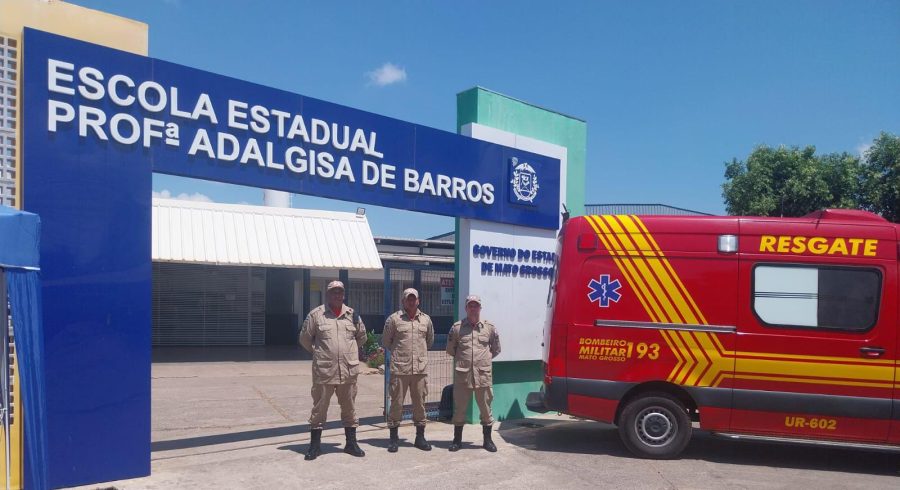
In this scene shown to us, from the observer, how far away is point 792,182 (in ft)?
59.1

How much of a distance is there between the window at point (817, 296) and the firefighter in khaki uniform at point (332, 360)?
4.31 meters

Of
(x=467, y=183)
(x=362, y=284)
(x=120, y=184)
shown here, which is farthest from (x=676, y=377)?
(x=362, y=284)

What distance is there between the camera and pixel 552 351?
25.2ft

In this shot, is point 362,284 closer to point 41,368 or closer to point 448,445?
point 448,445

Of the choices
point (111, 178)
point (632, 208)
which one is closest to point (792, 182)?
point (632, 208)

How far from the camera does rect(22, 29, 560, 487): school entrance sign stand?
224 inches

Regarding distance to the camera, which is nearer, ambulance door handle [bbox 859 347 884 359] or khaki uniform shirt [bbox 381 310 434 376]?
ambulance door handle [bbox 859 347 884 359]

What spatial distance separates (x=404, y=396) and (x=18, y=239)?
13.9ft

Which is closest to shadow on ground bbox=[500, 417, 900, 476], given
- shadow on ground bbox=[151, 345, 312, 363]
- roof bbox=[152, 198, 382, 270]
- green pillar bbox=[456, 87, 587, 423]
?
green pillar bbox=[456, 87, 587, 423]

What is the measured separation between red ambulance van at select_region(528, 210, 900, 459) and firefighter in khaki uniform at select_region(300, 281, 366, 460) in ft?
7.26

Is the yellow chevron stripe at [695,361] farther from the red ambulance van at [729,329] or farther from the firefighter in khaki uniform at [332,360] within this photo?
the firefighter in khaki uniform at [332,360]

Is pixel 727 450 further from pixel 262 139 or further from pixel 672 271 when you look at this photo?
pixel 262 139

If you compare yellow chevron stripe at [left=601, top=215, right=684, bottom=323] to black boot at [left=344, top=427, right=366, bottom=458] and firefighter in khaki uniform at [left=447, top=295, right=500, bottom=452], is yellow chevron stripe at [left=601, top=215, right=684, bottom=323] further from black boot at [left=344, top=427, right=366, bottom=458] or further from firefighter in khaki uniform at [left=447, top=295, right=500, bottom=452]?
black boot at [left=344, top=427, right=366, bottom=458]

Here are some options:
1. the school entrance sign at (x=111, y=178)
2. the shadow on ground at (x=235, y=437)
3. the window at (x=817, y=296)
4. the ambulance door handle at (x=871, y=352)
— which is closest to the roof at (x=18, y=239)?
the school entrance sign at (x=111, y=178)
